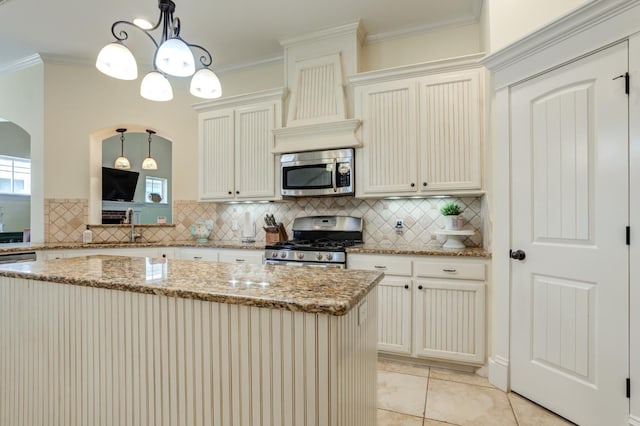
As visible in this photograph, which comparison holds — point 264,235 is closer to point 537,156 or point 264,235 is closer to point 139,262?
point 139,262

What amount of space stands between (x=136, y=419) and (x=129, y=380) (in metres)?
0.15

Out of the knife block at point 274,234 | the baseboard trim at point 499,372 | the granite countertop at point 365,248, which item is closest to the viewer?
the baseboard trim at point 499,372

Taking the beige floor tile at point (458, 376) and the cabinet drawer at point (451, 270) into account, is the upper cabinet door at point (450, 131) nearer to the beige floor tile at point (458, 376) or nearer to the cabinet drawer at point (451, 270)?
the cabinet drawer at point (451, 270)

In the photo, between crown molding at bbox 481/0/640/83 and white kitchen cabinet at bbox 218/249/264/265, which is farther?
white kitchen cabinet at bbox 218/249/264/265

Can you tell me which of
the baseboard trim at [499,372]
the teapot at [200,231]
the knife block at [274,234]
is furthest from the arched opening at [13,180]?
the baseboard trim at [499,372]

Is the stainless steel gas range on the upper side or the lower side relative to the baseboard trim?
upper

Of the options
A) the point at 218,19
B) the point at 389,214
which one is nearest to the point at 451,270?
the point at 389,214

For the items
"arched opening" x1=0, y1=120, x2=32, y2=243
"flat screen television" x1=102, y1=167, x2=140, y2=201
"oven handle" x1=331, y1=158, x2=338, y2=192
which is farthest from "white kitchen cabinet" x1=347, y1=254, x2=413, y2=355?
"arched opening" x1=0, y1=120, x2=32, y2=243

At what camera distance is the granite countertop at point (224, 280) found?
1010mm

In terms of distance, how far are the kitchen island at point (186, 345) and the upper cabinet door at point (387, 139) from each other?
1624 mm

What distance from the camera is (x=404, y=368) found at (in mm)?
2607

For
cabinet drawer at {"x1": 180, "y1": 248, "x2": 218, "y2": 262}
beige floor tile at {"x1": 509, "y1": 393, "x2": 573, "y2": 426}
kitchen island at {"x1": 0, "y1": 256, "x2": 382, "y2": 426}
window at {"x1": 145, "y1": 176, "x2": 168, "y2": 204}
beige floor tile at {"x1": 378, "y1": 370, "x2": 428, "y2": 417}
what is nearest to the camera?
kitchen island at {"x1": 0, "y1": 256, "x2": 382, "y2": 426}

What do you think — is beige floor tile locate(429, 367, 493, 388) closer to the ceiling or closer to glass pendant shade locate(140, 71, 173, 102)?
glass pendant shade locate(140, 71, 173, 102)

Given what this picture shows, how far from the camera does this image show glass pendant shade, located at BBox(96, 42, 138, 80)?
5.31ft
